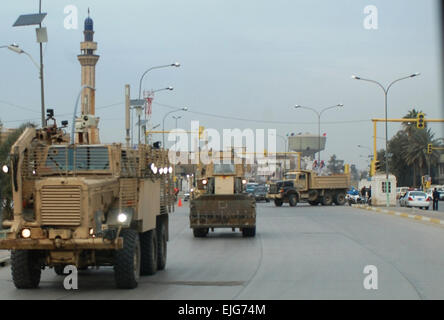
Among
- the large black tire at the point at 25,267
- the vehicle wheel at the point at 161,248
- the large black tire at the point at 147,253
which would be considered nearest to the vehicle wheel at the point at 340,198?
the vehicle wheel at the point at 161,248

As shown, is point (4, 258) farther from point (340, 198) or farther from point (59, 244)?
point (340, 198)

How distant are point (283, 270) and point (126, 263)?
14.2ft

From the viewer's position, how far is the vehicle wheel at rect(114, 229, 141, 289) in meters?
13.0

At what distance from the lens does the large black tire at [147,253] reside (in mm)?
15109

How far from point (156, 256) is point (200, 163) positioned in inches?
571

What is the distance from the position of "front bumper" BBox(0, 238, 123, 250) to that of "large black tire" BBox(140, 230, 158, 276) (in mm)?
2675

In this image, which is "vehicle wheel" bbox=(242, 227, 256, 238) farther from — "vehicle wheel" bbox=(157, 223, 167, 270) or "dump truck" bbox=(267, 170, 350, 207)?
"dump truck" bbox=(267, 170, 350, 207)

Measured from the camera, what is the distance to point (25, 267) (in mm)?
13180

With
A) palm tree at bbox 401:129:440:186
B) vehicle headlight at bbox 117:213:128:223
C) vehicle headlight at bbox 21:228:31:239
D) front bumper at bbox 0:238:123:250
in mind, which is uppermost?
palm tree at bbox 401:129:440:186

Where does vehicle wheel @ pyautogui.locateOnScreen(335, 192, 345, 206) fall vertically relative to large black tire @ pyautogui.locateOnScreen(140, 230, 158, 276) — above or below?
below

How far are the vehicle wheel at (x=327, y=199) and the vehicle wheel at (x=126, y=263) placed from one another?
48439mm

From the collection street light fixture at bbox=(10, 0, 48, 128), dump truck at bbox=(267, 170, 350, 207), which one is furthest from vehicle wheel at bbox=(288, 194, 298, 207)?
street light fixture at bbox=(10, 0, 48, 128)

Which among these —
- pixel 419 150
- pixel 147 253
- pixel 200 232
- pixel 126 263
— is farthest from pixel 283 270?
pixel 419 150
